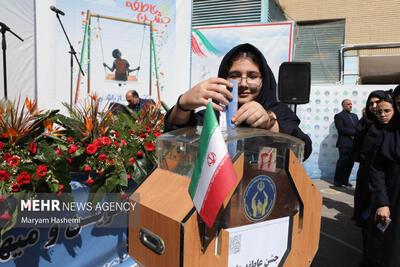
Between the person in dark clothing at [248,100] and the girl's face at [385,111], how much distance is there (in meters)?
2.60

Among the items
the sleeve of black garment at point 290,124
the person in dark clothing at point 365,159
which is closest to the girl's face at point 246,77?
the sleeve of black garment at point 290,124

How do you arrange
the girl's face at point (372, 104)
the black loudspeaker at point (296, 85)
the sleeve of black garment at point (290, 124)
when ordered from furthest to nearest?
the girl's face at point (372, 104) → the black loudspeaker at point (296, 85) → the sleeve of black garment at point (290, 124)

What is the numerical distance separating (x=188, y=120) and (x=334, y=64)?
40.4 ft

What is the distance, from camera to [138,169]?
192 cm

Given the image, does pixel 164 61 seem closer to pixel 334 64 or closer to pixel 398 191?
pixel 398 191

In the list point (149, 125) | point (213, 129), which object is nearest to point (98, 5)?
point (149, 125)

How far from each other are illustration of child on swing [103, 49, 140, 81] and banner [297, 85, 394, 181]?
4902 mm

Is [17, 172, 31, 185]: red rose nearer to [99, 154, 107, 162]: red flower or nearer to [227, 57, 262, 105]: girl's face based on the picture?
[99, 154, 107, 162]: red flower

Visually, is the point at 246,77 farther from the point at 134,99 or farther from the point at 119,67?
the point at 134,99

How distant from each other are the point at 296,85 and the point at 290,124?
263 cm

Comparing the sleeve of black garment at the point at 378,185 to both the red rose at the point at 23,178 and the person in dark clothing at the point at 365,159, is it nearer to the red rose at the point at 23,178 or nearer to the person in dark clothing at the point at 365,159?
the person in dark clothing at the point at 365,159

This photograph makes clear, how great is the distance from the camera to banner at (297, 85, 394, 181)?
6.88 metres

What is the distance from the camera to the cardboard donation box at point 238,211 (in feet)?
2.46

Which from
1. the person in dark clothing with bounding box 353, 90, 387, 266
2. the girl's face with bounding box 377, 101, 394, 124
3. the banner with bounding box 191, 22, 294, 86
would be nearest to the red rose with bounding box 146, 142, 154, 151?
the person in dark clothing with bounding box 353, 90, 387, 266
